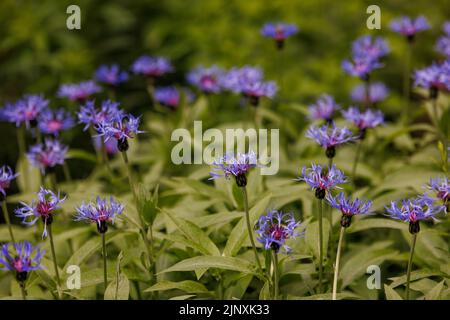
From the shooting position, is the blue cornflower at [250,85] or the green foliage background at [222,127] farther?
the blue cornflower at [250,85]

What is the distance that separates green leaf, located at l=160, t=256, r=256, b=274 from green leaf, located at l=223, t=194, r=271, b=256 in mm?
97

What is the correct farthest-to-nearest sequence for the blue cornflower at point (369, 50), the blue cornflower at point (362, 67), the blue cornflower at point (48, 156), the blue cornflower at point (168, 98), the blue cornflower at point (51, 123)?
the blue cornflower at point (168, 98)
the blue cornflower at point (369, 50)
the blue cornflower at point (362, 67)
the blue cornflower at point (51, 123)
the blue cornflower at point (48, 156)

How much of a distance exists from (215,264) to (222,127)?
1.59m

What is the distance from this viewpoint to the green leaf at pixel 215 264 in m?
2.31

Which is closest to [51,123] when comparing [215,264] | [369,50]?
[215,264]

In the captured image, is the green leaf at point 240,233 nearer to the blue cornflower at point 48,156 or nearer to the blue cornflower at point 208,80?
the blue cornflower at point 48,156

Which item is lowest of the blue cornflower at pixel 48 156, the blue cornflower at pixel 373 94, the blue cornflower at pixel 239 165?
the blue cornflower at pixel 239 165

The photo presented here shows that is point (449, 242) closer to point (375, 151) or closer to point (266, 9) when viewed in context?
point (375, 151)

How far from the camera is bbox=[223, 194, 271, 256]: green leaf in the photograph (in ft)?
8.17

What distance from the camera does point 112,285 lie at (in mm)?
2346

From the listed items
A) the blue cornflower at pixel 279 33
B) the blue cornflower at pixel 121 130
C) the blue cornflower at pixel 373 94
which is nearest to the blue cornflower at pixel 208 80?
the blue cornflower at pixel 279 33

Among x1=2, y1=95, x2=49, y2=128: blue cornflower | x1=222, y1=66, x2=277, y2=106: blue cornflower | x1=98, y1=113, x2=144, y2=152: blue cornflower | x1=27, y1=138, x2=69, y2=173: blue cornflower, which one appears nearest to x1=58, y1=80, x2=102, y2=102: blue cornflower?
x1=2, y1=95, x2=49, y2=128: blue cornflower

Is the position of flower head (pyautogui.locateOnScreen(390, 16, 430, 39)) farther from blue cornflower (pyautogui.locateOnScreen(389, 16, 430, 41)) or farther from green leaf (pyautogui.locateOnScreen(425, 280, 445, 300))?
green leaf (pyautogui.locateOnScreen(425, 280, 445, 300))
